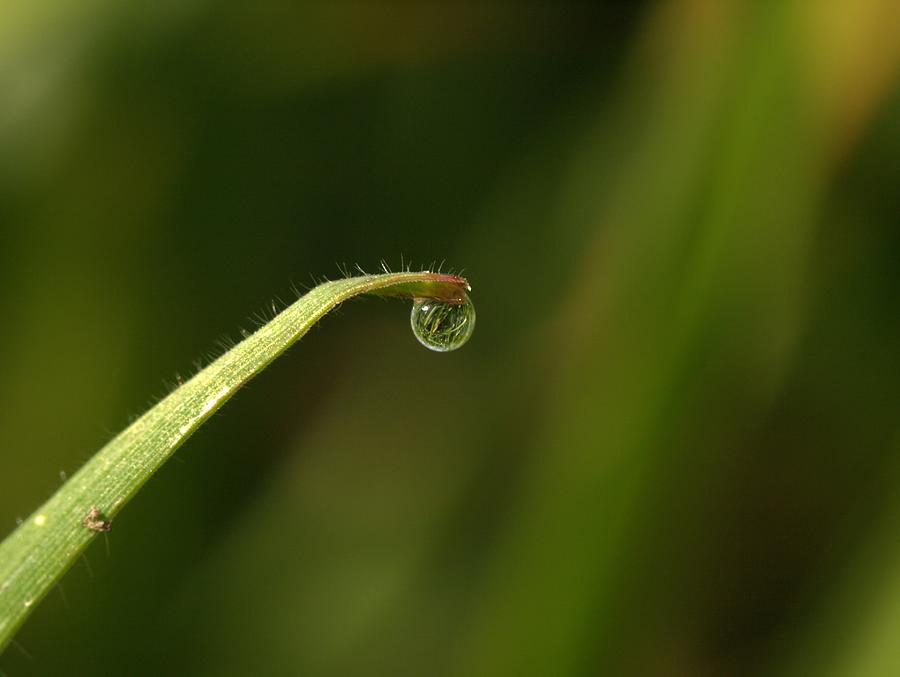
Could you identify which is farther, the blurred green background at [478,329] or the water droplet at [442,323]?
the blurred green background at [478,329]

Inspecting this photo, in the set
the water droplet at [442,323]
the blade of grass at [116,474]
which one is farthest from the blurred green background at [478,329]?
the blade of grass at [116,474]

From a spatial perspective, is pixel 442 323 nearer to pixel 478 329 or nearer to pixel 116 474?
pixel 116 474

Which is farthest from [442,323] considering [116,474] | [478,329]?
[478,329]

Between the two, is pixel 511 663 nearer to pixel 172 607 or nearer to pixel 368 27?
pixel 172 607

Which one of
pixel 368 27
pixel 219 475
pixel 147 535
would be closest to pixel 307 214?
pixel 368 27

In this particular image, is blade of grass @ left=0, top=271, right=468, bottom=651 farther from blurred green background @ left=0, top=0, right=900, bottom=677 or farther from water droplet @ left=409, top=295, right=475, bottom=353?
blurred green background @ left=0, top=0, right=900, bottom=677

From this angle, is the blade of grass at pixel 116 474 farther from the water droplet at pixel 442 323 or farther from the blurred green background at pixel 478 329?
the blurred green background at pixel 478 329

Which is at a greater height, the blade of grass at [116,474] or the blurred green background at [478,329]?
the blurred green background at [478,329]
